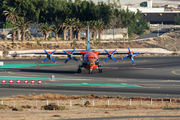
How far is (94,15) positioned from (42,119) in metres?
115

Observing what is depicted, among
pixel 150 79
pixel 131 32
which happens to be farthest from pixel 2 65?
pixel 131 32

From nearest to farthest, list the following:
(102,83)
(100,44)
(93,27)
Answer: (102,83), (100,44), (93,27)

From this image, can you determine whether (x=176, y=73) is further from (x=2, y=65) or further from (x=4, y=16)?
(x=4, y=16)

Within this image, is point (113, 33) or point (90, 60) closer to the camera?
point (90, 60)

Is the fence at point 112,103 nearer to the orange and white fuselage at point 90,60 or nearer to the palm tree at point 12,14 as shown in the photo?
the orange and white fuselage at point 90,60

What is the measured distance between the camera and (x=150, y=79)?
57500 mm

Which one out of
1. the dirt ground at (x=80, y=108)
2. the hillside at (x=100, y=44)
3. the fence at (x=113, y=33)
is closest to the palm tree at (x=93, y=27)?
the fence at (x=113, y=33)

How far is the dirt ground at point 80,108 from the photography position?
1152 inches

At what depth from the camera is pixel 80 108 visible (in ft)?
113

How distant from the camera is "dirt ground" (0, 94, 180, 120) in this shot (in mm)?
29250

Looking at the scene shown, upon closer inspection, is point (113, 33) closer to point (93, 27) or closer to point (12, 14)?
point (93, 27)

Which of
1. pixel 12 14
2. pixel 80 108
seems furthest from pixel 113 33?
pixel 80 108

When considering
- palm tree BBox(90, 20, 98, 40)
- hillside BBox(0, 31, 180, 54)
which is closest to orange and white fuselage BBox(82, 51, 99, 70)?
hillside BBox(0, 31, 180, 54)

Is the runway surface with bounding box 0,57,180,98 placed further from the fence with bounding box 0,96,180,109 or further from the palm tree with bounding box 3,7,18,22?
the palm tree with bounding box 3,7,18,22
